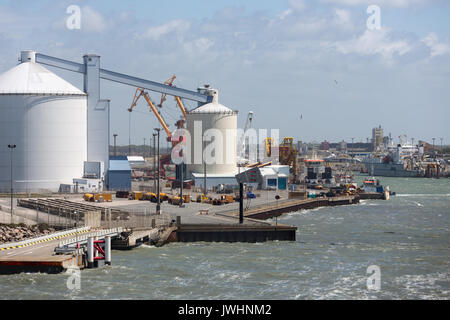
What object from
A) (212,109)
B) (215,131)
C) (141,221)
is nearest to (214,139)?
(215,131)

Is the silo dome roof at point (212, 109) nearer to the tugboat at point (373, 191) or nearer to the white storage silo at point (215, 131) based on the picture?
the white storage silo at point (215, 131)

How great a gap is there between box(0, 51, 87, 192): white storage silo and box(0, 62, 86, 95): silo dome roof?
125 mm

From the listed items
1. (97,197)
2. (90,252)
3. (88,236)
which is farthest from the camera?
(97,197)

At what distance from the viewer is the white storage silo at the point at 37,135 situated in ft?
288

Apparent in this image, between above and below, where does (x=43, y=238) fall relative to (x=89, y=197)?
below

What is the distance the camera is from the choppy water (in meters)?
37.5

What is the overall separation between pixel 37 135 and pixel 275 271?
173 ft

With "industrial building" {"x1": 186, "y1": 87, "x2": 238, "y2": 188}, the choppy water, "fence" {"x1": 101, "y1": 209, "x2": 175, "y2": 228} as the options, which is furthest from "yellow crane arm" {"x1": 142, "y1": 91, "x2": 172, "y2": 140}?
"fence" {"x1": 101, "y1": 209, "x2": 175, "y2": 228}

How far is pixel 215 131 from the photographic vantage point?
358 feet

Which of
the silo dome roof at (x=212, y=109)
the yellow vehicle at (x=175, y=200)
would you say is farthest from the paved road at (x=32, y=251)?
the silo dome roof at (x=212, y=109)

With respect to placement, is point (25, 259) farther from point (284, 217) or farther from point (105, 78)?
point (105, 78)

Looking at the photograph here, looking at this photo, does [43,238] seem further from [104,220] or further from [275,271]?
[275,271]
